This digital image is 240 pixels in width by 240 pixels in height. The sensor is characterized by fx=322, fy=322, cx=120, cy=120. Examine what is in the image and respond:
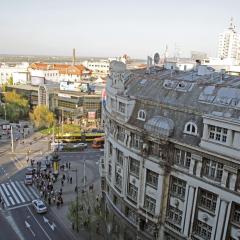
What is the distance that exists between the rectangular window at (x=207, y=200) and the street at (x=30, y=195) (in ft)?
75.9

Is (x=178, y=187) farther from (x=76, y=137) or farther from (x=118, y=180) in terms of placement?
(x=76, y=137)

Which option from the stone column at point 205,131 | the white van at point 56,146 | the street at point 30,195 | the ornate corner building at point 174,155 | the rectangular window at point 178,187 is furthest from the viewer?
the white van at point 56,146

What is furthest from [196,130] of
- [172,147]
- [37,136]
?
[37,136]

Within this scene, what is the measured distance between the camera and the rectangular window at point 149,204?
138ft

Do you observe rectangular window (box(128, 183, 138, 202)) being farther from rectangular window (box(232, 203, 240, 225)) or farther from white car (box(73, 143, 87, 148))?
white car (box(73, 143, 87, 148))

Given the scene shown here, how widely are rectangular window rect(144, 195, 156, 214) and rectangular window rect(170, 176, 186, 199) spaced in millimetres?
3710

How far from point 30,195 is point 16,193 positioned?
305 cm

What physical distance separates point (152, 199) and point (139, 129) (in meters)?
9.29

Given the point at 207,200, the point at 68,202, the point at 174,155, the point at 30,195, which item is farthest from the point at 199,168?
the point at 30,195

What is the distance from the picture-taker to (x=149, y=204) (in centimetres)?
4256

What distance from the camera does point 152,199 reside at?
42.0 m

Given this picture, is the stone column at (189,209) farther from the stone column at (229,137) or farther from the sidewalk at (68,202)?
the sidewalk at (68,202)

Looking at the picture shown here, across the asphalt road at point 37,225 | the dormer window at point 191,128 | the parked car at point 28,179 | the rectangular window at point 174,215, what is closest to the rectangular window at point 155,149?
the dormer window at point 191,128

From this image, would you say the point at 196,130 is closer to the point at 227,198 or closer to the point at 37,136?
the point at 227,198
